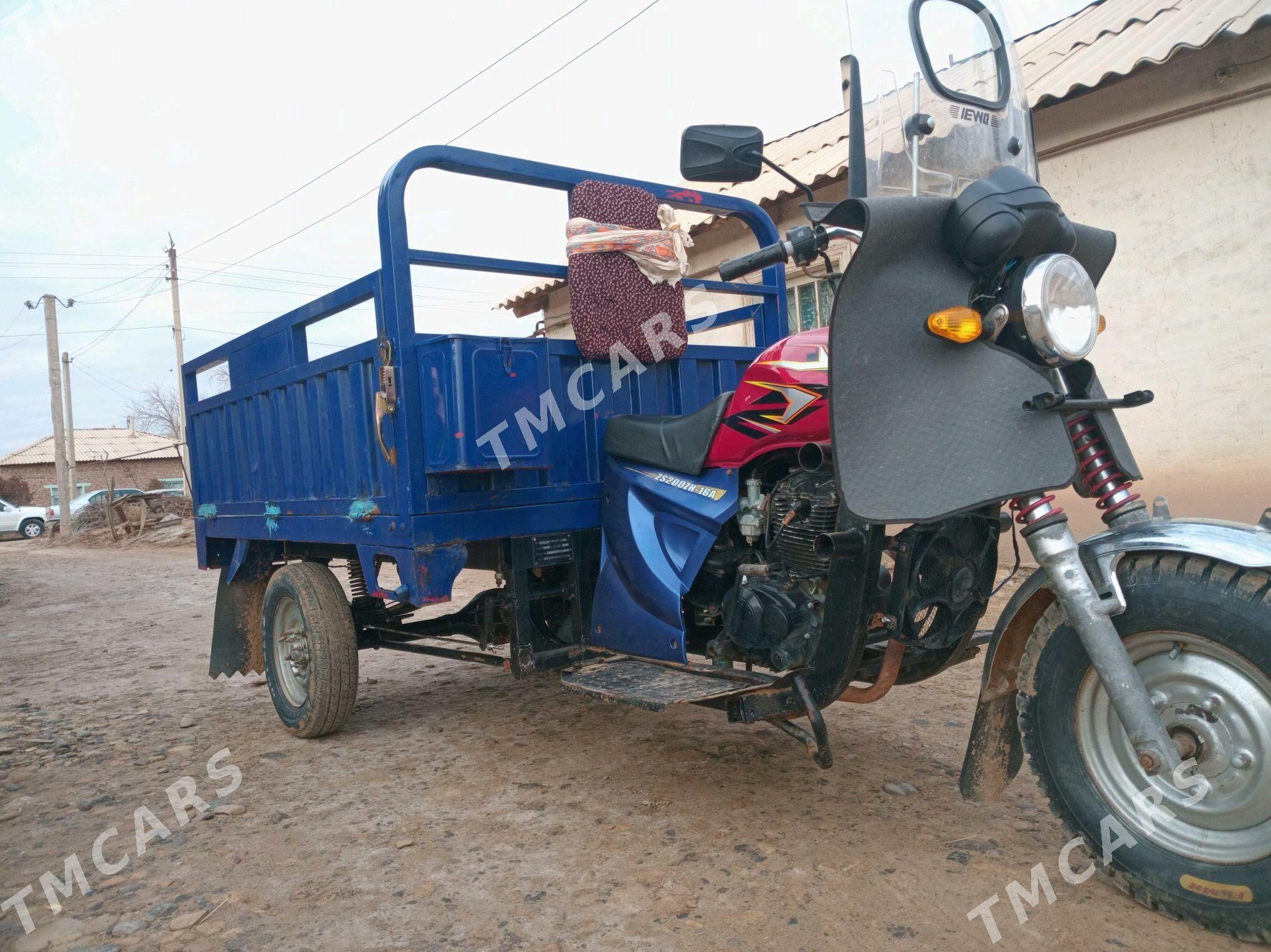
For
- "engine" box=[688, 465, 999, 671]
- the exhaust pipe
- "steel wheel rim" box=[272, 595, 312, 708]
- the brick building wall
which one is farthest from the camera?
the brick building wall

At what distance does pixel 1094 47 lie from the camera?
6645mm

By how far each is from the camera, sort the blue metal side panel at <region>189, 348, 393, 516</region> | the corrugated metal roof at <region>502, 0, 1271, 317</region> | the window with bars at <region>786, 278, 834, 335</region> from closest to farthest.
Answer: the blue metal side panel at <region>189, 348, 393, 516</region>, the corrugated metal roof at <region>502, 0, 1271, 317</region>, the window with bars at <region>786, 278, 834, 335</region>

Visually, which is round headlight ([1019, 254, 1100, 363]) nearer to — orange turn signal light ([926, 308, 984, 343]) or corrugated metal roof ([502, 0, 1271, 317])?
orange turn signal light ([926, 308, 984, 343])

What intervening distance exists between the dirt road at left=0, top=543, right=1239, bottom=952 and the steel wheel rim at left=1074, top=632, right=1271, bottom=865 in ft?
0.82

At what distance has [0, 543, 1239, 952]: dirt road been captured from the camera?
7.47 feet

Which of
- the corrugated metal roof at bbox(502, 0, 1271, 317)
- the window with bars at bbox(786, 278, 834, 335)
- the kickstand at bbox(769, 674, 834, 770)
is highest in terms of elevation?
the corrugated metal roof at bbox(502, 0, 1271, 317)

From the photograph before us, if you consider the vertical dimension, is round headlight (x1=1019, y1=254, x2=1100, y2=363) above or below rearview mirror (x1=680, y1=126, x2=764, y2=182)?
below

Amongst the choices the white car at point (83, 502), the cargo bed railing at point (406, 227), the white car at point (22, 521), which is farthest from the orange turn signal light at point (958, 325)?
the white car at point (22, 521)

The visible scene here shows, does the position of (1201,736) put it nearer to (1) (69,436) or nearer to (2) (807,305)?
(2) (807,305)

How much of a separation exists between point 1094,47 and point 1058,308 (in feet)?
19.1

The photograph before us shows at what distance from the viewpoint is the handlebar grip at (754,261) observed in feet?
8.02

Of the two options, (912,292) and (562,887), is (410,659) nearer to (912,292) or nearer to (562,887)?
(562,887)

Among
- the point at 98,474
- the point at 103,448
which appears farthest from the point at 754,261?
the point at 103,448

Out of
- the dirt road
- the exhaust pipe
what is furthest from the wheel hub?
the exhaust pipe
